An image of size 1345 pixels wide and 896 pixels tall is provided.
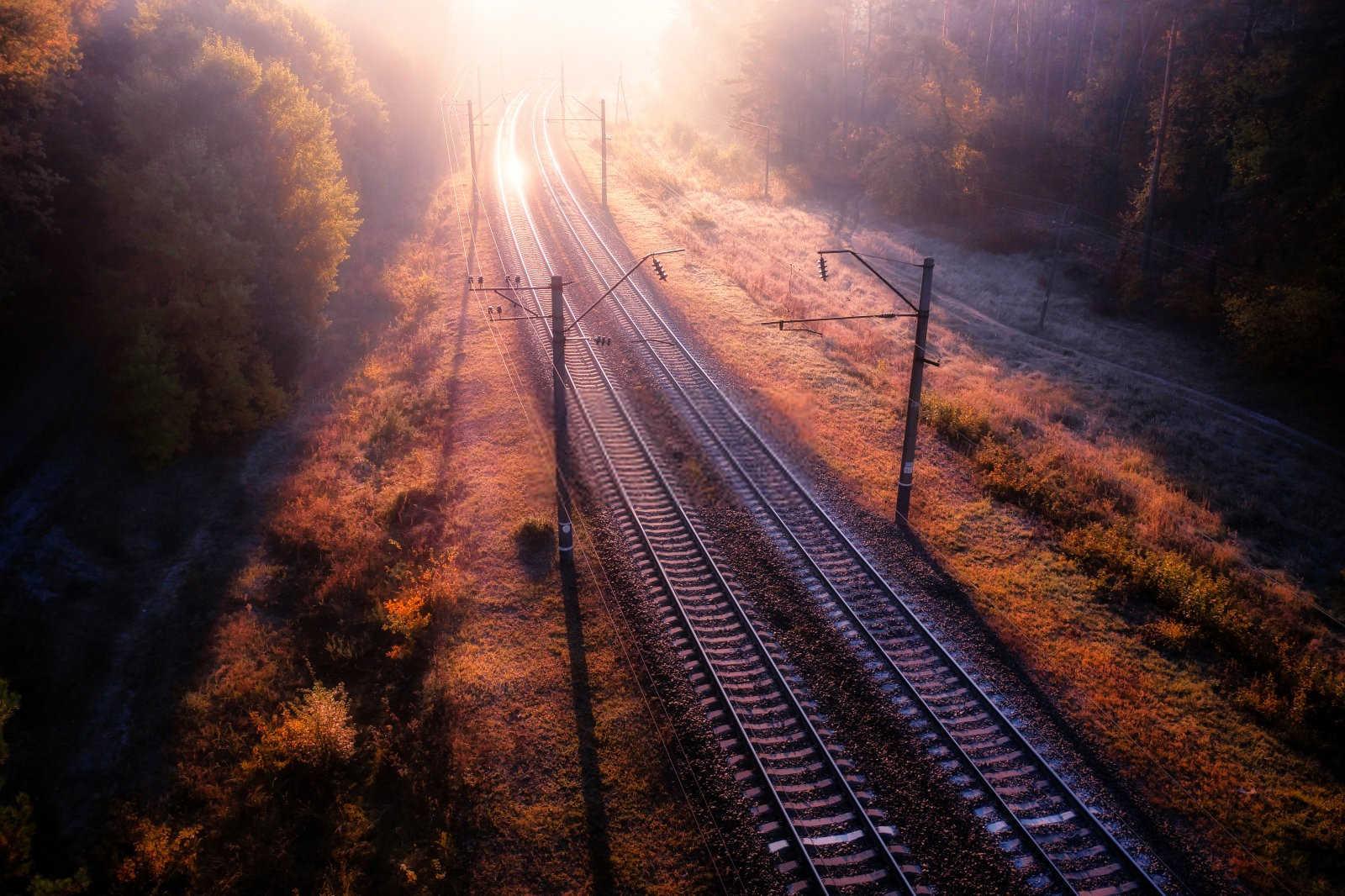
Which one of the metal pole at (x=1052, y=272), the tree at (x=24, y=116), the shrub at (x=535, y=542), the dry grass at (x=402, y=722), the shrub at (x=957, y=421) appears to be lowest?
the dry grass at (x=402, y=722)

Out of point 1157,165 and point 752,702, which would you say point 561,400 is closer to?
point 752,702

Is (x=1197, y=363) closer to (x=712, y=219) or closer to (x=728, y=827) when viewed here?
(x=712, y=219)

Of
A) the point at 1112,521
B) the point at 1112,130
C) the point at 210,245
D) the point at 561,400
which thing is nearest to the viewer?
the point at 1112,521

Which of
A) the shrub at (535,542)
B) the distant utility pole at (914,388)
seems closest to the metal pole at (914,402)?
the distant utility pole at (914,388)

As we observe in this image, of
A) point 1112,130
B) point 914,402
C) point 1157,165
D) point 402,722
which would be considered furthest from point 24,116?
point 1112,130

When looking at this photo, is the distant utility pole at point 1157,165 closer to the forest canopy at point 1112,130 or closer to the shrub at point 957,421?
the forest canopy at point 1112,130

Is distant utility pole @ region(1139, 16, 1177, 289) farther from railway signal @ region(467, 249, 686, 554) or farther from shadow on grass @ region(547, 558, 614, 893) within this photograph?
shadow on grass @ region(547, 558, 614, 893)

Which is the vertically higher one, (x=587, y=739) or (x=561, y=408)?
(x=561, y=408)

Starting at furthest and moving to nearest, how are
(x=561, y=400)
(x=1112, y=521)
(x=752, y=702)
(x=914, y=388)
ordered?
(x=561, y=400), (x=1112, y=521), (x=914, y=388), (x=752, y=702)
